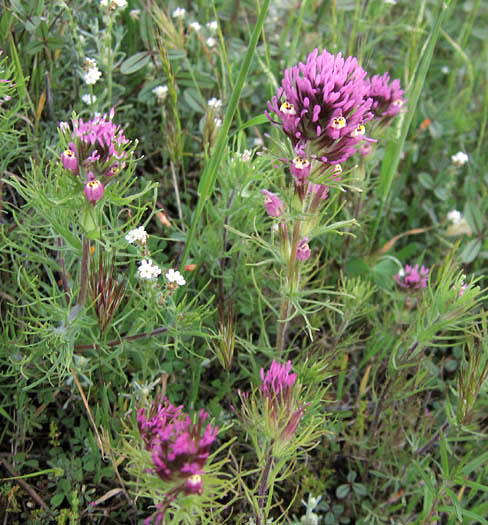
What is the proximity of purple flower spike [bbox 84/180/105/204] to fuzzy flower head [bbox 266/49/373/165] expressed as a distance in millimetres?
503

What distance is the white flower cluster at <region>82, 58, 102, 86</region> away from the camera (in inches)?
87.6

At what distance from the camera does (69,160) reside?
58.8 inches

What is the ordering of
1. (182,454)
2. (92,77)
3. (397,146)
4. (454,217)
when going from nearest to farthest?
1. (182,454)
2. (92,77)
3. (397,146)
4. (454,217)

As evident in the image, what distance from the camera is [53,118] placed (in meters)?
2.39

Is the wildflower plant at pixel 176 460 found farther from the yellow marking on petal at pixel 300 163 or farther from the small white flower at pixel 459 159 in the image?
the small white flower at pixel 459 159

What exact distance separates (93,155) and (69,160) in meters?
0.06

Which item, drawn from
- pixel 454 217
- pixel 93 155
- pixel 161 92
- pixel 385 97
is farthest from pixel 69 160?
pixel 454 217

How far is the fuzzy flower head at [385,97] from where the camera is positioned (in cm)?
224

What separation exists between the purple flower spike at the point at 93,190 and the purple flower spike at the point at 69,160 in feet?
0.18

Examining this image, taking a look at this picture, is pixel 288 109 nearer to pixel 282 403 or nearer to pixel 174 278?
pixel 174 278

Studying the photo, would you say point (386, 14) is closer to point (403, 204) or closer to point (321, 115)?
point (403, 204)

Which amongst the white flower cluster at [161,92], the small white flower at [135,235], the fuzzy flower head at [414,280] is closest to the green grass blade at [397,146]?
the fuzzy flower head at [414,280]

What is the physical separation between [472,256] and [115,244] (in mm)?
1667

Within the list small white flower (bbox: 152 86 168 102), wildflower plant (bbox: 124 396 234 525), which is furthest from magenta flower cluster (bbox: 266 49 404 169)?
small white flower (bbox: 152 86 168 102)
